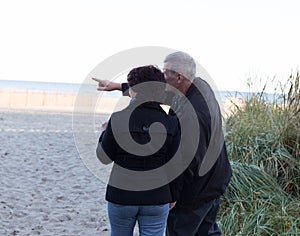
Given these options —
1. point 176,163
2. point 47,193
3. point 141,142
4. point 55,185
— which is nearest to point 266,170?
point 176,163

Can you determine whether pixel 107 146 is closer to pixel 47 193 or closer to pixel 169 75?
pixel 169 75

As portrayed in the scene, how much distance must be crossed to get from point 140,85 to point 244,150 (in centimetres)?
254

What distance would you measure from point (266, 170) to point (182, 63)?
2.16 meters

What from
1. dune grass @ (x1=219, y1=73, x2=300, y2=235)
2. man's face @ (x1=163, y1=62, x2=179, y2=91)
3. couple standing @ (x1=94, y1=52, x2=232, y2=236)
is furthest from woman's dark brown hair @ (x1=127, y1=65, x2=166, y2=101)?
dune grass @ (x1=219, y1=73, x2=300, y2=235)

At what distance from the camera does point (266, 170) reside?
14.6 feet

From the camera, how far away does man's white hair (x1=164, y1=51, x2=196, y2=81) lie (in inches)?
108

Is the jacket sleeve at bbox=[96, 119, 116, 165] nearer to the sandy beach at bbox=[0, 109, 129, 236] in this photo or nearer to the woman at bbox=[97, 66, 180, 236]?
the woman at bbox=[97, 66, 180, 236]

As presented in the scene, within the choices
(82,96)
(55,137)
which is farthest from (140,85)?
(55,137)

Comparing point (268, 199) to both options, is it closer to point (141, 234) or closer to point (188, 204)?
point (188, 204)

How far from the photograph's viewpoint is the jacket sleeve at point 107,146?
8.33ft

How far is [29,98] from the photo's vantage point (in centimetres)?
3064

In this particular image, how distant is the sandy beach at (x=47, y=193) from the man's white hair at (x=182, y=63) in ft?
6.19

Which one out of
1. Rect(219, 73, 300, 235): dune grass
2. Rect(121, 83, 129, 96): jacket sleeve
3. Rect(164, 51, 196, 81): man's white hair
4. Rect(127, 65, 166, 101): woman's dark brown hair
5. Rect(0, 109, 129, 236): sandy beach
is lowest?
Rect(0, 109, 129, 236): sandy beach

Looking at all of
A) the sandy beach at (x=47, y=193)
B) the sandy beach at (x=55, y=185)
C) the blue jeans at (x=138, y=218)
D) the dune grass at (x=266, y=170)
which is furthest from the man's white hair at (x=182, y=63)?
the sandy beach at (x=47, y=193)
